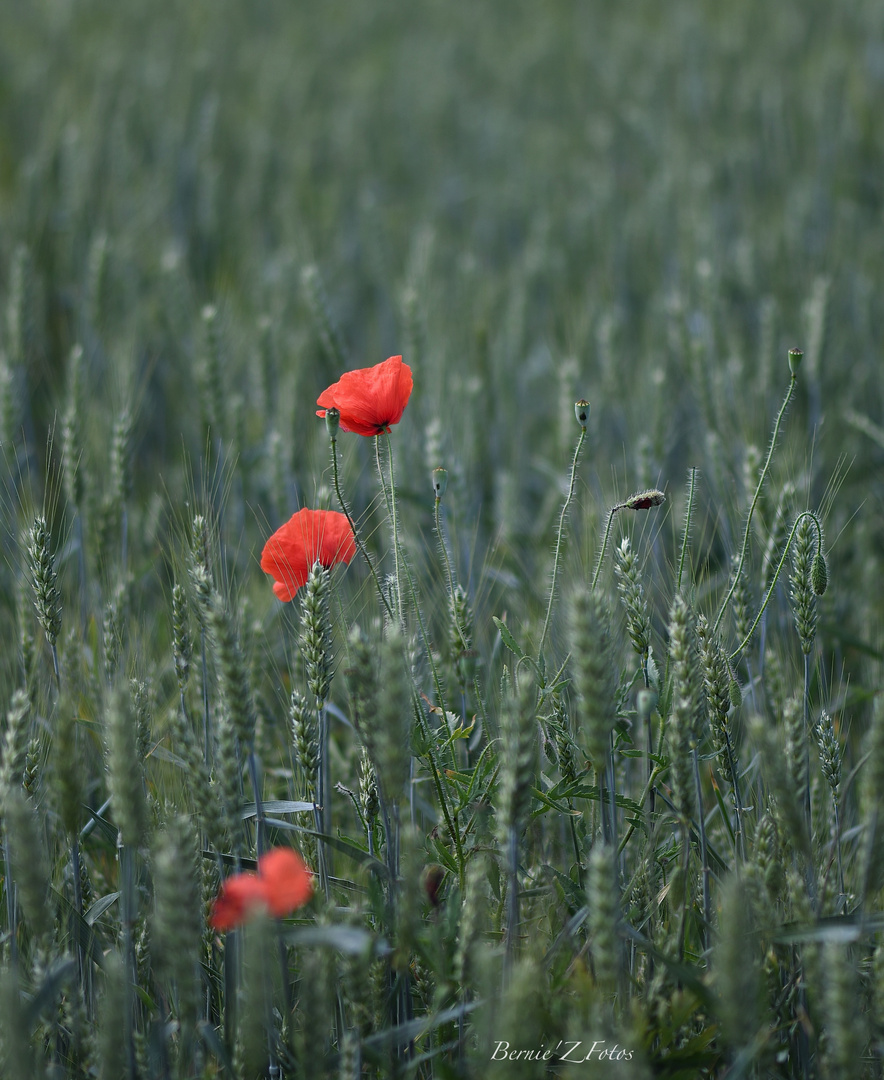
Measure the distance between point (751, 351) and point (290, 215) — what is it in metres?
1.97

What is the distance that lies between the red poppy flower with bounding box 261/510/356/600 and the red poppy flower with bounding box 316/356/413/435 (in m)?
0.14

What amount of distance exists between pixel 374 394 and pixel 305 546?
0.73 feet

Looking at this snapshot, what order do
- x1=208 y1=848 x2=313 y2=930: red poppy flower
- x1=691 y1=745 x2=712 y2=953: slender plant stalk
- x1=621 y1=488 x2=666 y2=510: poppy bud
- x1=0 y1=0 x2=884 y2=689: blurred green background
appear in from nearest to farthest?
1. x1=208 y1=848 x2=313 y2=930: red poppy flower
2. x1=691 y1=745 x2=712 y2=953: slender plant stalk
3. x1=621 y1=488 x2=666 y2=510: poppy bud
4. x1=0 y1=0 x2=884 y2=689: blurred green background

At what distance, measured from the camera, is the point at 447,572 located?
1362 millimetres

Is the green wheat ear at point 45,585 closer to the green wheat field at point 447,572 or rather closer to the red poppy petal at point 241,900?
the green wheat field at point 447,572

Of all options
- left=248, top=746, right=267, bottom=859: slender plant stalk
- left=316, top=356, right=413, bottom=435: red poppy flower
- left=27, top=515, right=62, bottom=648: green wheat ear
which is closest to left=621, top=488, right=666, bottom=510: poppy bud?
left=316, top=356, right=413, bottom=435: red poppy flower

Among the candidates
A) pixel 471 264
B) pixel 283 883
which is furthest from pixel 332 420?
pixel 471 264

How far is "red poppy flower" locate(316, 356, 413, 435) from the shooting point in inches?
46.1

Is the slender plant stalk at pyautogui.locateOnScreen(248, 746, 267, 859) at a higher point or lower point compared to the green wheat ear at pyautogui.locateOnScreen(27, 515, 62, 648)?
lower

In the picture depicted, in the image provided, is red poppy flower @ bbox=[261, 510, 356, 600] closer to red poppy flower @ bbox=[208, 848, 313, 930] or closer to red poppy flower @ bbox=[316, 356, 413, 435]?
red poppy flower @ bbox=[316, 356, 413, 435]

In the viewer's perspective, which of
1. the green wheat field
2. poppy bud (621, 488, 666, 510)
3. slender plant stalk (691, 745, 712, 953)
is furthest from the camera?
poppy bud (621, 488, 666, 510)

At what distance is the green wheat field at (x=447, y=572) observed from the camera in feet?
3.02

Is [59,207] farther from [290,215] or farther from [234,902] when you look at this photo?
[234,902]

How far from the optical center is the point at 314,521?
3.86 feet
